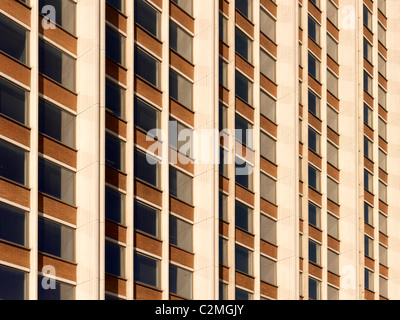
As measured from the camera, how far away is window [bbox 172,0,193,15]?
55.1 metres

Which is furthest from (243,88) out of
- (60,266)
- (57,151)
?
(60,266)

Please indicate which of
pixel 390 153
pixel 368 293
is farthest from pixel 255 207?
pixel 390 153

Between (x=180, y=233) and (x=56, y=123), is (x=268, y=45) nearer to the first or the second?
(x=180, y=233)

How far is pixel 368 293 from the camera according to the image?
222 feet

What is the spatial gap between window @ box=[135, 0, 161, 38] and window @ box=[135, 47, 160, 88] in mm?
1471

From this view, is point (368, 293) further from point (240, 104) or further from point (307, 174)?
point (240, 104)

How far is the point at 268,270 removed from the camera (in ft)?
191

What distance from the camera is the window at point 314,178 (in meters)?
A: 64.0

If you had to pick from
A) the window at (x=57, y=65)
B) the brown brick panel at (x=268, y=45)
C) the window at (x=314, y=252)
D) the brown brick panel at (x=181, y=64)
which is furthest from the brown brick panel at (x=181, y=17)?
the window at (x=314, y=252)

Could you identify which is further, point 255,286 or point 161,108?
point 255,286

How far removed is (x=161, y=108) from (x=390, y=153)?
93.0 ft

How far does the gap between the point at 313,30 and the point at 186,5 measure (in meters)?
14.3

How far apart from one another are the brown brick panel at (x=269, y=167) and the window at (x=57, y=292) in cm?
1828

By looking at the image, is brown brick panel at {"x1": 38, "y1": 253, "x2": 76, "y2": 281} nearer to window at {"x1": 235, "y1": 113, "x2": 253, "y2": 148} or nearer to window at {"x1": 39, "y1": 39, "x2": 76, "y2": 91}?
window at {"x1": 39, "y1": 39, "x2": 76, "y2": 91}
